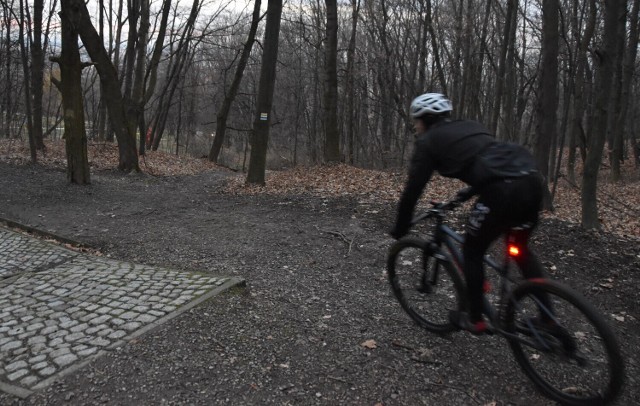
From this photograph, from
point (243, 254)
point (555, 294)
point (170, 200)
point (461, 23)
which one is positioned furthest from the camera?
point (461, 23)

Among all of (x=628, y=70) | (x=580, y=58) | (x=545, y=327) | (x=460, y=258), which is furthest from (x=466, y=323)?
(x=628, y=70)

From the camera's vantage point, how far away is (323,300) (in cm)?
486

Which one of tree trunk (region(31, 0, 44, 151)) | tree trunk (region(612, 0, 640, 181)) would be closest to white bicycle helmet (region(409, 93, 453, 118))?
tree trunk (region(31, 0, 44, 151))

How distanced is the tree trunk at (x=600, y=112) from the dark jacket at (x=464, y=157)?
5460mm

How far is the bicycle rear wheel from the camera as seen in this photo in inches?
154

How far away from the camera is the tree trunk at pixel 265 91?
12016 millimetres

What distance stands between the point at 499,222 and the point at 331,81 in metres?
13.1

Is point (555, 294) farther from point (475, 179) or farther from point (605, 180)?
point (605, 180)

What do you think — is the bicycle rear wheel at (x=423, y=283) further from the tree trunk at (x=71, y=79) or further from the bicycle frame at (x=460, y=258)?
the tree trunk at (x=71, y=79)

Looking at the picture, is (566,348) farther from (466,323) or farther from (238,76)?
(238,76)

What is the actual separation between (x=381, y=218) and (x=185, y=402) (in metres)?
5.95

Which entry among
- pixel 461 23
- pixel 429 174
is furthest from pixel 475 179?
pixel 461 23

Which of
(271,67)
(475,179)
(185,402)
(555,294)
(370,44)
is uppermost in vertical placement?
(370,44)

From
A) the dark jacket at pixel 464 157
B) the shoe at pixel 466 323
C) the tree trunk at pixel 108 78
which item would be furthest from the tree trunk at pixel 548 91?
the tree trunk at pixel 108 78
